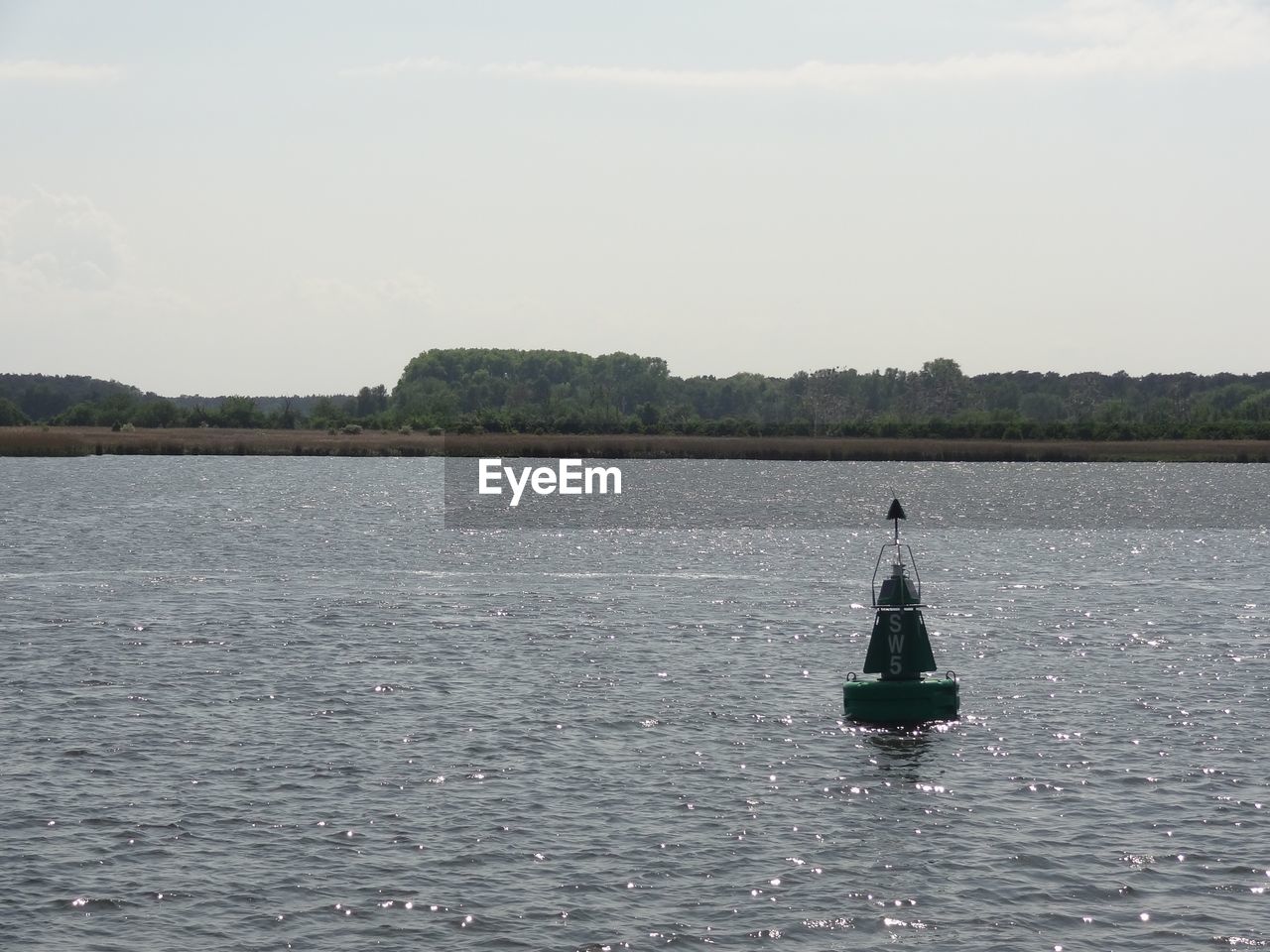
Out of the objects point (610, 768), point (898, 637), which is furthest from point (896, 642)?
point (610, 768)

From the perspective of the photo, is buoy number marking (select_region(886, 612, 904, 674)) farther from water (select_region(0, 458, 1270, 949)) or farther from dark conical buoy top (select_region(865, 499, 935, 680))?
water (select_region(0, 458, 1270, 949))

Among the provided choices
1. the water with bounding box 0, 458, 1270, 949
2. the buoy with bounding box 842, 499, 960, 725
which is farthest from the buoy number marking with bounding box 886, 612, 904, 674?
the water with bounding box 0, 458, 1270, 949

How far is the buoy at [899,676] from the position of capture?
127 feet

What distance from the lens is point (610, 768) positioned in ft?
111

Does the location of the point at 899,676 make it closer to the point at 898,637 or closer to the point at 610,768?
the point at 898,637

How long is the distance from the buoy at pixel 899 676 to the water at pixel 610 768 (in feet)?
2.68

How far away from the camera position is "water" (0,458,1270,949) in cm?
2436

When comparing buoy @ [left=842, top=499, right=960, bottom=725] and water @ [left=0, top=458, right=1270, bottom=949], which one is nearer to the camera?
water @ [left=0, top=458, right=1270, bottom=949]

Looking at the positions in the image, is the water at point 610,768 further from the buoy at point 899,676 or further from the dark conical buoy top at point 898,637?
the dark conical buoy top at point 898,637

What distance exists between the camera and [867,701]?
38.6 meters

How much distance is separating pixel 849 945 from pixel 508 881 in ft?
20.7

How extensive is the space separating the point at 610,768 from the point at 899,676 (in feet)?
31.2

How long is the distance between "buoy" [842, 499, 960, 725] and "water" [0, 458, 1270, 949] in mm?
816

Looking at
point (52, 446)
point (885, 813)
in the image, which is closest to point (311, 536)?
point (885, 813)
